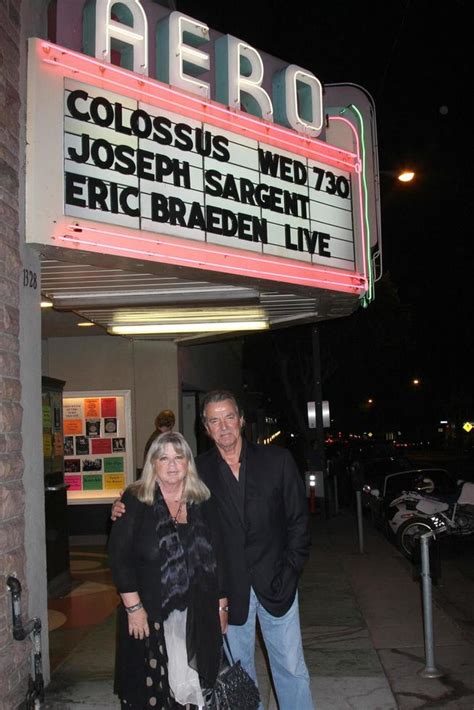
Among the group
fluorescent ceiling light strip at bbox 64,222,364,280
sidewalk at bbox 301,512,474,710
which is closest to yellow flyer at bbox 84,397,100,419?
sidewalk at bbox 301,512,474,710

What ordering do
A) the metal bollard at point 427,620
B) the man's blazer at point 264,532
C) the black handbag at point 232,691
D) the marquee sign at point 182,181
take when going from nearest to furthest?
the black handbag at point 232,691 < the man's blazer at point 264,532 < the marquee sign at point 182,181 < the metal bollard at point 427,620

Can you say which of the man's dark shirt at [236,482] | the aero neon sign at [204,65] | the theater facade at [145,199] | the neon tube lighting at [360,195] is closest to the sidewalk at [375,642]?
the man's dark shirt at [236,482]

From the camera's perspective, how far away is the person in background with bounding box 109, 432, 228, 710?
4027 mm

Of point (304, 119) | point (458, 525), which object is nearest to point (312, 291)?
point (304, 119)

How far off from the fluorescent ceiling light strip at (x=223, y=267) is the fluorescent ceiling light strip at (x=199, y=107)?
1208 millimetres

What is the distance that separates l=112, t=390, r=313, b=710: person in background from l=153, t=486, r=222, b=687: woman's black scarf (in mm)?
333

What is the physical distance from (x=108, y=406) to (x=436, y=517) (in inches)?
219

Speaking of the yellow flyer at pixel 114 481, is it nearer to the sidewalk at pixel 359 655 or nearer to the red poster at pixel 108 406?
the red poster at pixel 108 406

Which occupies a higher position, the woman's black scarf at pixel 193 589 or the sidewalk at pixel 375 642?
the woman's black scarf at pixel 193 589

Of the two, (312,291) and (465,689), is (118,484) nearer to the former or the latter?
(312,291)

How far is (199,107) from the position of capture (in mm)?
6410

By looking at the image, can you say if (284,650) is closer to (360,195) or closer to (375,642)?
(375,642)

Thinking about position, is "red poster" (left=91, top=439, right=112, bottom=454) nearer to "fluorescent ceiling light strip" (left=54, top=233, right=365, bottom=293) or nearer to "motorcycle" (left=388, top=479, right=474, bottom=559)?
"motorcycle" (left=388, top=479, right=474, bottom=559)

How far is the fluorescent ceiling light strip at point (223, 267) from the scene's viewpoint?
5465mm
